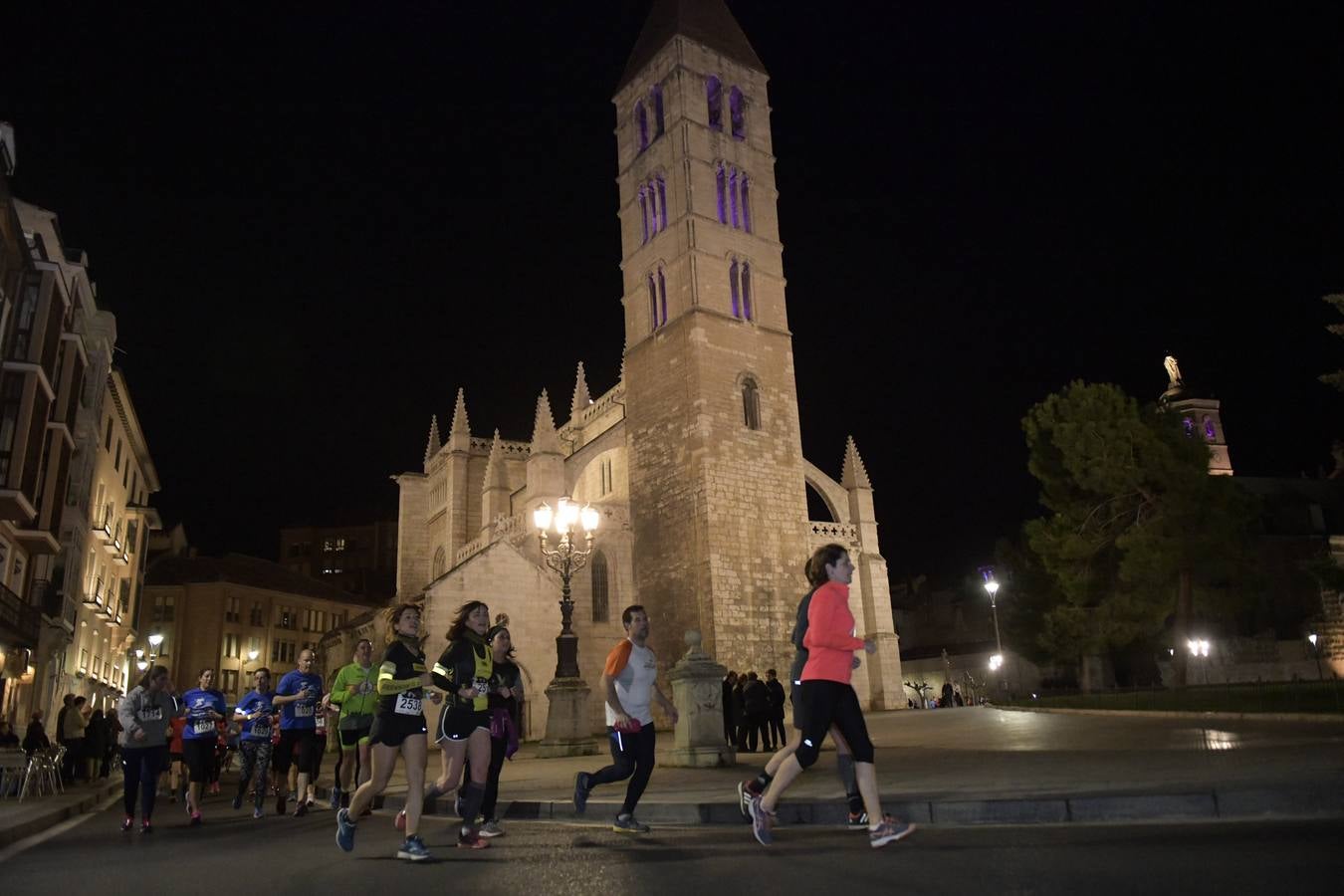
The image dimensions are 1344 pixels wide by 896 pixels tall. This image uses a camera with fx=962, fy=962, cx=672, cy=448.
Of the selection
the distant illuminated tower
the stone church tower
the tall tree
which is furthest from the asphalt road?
the distant illuminated tower

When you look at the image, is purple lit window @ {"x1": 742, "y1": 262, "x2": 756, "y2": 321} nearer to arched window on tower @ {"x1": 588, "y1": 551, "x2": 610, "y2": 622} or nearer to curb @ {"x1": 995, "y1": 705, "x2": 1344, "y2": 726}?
arched window on tower @ {"x1": 588, "y1": 551, "x2": 610, "y2": 622}

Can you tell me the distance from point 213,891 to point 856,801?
391 cm

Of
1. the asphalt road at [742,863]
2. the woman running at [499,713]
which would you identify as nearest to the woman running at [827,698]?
the asphalt road at [742,863]

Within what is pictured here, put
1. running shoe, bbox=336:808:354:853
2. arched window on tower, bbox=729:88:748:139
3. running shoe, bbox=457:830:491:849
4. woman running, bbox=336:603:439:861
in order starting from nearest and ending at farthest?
woman running, bbox=336:603:439:861
running shoe, bbox=336:808:354:853
running shoe, bbox=457:830:491:849
arched window on tower, bbox=729:88:748:139

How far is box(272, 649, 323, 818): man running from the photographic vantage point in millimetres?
10039

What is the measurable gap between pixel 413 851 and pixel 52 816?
264 inches

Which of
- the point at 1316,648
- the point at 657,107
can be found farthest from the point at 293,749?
the point at 1316,648

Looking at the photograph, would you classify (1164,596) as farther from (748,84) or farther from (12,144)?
(12,144)

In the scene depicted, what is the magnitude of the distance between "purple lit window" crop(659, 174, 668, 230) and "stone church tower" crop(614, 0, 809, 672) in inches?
2.9

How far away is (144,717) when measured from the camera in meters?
9.22

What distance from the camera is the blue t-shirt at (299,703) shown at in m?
10.1

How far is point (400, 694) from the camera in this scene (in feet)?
19.7

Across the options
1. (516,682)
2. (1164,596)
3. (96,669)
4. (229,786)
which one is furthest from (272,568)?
(516,682)

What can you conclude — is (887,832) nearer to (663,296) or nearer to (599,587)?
(599,587)
